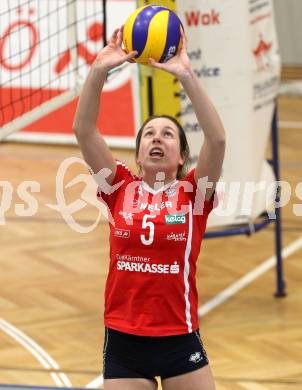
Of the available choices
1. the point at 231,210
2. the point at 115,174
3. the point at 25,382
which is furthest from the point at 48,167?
the point at 115,174

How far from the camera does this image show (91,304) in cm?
825

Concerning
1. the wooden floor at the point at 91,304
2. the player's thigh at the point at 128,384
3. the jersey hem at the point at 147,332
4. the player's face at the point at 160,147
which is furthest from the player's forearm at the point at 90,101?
the wooden floor at the point at 91,304

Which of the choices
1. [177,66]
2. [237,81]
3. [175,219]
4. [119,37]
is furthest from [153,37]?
[237,81]

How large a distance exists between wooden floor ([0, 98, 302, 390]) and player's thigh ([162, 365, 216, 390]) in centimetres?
200

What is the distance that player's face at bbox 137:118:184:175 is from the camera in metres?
4.74

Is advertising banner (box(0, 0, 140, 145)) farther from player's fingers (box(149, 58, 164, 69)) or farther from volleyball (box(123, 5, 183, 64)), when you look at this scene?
player's fingers (box(149, 58, 164, 69))

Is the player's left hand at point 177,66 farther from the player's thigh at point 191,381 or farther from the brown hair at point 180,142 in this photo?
the player's thigh at point 191,381

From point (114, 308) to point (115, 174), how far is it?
614mm

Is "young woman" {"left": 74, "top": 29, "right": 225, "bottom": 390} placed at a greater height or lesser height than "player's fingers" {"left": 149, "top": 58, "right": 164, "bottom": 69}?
lesser

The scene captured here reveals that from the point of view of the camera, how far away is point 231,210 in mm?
7945

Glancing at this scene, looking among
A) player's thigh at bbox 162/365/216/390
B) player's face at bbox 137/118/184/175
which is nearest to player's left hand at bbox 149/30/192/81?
player's face at bbox 137/118/184/175

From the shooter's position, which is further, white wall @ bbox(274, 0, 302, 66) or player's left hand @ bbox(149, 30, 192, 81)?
white wall @ bbox(274, 0, 302, 66)

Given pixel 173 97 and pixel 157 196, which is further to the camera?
pixel 173 97

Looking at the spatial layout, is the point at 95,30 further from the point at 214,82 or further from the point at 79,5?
the point at 214,82
